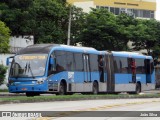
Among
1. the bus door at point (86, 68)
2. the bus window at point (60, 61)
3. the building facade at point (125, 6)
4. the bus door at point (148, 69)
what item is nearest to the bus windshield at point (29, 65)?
the bus window at point (60, 61)

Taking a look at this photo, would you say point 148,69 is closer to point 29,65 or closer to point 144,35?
point 29,65

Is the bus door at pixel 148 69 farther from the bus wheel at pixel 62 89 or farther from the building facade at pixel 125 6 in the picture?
the building facade at pixel 125 6

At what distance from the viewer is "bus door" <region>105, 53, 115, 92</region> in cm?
4125

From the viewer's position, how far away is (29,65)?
34000 millimetres

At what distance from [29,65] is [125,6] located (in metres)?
57.3

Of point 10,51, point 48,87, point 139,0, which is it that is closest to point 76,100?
point 48,87

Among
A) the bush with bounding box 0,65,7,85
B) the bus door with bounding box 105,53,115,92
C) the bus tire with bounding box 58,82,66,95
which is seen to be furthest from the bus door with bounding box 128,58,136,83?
the bus tire with bounding box 58,82,66,95

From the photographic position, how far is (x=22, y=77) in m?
34.2

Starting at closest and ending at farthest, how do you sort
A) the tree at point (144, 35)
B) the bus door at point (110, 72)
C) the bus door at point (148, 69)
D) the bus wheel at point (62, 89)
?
the bus wheel at point (62, 89), the bus door at point (110, 72), the bus door at point (148, 69), the tree at point (144, 35)

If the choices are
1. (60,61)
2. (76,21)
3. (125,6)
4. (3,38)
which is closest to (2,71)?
(3,38)

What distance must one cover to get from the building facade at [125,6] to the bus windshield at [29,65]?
2001 inches

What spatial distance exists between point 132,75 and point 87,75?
6.98m

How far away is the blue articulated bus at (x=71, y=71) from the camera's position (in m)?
33.9

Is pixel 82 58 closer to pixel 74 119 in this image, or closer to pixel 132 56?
pixel 132 56
